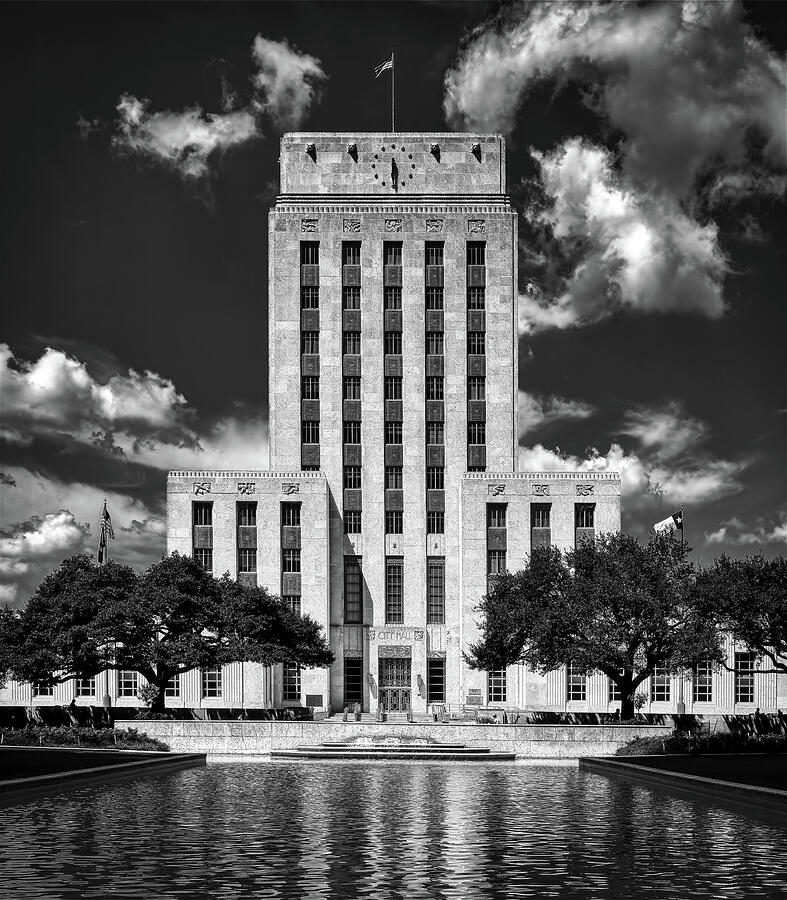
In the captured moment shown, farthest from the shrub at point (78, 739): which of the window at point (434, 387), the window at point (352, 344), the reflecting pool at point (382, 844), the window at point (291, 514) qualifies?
the window at point (352, 344)

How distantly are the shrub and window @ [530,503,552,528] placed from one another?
146 feet

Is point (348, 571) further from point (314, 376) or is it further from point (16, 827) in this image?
point (16, 827)

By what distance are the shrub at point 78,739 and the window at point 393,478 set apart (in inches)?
1839

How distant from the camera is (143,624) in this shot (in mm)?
62312

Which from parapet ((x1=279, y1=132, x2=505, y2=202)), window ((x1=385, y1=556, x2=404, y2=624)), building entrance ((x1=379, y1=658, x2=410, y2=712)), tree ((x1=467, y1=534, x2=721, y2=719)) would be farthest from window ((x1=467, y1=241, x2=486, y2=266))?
tree ((x1=467, y1=534, x2=721, y2=719))

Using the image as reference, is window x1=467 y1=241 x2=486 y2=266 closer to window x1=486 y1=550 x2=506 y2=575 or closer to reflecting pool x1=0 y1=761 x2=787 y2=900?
window x1=486 y1=550 x2=506 y2=575

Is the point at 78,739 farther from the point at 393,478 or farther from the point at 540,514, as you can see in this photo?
the point at 393,478

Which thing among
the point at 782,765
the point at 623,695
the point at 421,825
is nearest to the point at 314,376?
the point at 623,695

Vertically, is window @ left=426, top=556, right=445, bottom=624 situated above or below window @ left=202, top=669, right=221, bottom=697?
above

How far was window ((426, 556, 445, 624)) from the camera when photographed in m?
94.8

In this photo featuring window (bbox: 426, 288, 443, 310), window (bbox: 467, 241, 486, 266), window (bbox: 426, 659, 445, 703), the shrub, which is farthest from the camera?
window (bbox: 467, 241, 486, 266)

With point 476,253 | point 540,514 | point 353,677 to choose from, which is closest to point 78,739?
point 353,677

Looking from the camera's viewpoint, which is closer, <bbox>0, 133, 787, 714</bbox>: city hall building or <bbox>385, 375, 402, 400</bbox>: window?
Result: <bbox>0, 133, 787, 714</bbox>: city hall building

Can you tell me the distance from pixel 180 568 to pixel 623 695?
24084 millimetres
